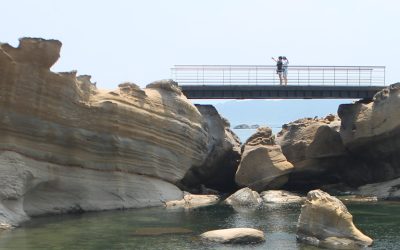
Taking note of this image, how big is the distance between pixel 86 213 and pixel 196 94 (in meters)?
19.8

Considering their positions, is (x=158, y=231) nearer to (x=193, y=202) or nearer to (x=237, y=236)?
(x=237, y=236)

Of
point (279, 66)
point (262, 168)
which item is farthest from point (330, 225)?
point (279, 66)

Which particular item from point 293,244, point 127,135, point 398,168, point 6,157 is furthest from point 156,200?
point 398,168

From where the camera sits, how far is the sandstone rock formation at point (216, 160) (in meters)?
55.4

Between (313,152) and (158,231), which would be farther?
(313,152)

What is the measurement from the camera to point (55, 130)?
4172 centimetres

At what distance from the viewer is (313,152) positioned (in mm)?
55438

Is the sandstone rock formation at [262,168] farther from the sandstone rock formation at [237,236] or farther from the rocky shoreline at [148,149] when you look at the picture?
the sandstone rock formation at [237,236]

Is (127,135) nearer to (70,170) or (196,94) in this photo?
(70,170)

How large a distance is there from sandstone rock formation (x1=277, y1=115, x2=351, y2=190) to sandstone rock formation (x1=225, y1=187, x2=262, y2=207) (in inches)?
345

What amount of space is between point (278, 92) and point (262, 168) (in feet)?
33.2

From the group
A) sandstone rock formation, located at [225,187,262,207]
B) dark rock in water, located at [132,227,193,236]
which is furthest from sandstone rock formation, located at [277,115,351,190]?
dark rock in water, located at [132,227,193,236]

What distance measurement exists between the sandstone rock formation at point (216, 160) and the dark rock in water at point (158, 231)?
714 inches

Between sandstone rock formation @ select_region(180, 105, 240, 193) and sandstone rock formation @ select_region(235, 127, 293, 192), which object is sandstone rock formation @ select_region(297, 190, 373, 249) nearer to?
sandstone rock formation @ select_region(235, 127, 293, 192)
